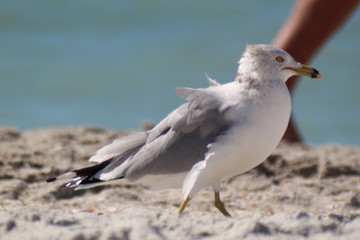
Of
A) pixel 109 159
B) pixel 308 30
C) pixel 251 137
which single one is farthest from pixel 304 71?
pixel 308 30

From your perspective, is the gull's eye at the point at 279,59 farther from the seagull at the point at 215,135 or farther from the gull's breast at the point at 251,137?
the gull's breast at the point at 251,137

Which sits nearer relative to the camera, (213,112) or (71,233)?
(71,233)

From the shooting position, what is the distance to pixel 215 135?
143 inches

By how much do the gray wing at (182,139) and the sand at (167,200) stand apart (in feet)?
0.70

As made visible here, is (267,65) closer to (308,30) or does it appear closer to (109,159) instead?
(109,159)

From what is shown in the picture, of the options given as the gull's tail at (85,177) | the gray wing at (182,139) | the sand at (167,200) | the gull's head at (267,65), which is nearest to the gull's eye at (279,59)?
the gull's head at (267,65)

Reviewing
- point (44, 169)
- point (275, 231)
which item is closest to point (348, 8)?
point (44, 169)

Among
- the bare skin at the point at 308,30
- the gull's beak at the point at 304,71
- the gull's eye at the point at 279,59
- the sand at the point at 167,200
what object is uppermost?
the bare skin at the point at 308,30

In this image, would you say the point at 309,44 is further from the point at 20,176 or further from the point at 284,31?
the point at 20,176

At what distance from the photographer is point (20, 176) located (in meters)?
4.88

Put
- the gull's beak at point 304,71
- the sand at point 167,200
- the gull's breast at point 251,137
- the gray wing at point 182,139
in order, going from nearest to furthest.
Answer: the sand at point 167,200 → the gull's breast at point 251,137 → the gray wing at point 182,139 → the gull's beak at point 304,71

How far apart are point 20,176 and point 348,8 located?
305cm

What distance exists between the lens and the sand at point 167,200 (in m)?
2.97

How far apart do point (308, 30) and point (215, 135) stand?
3.18m
